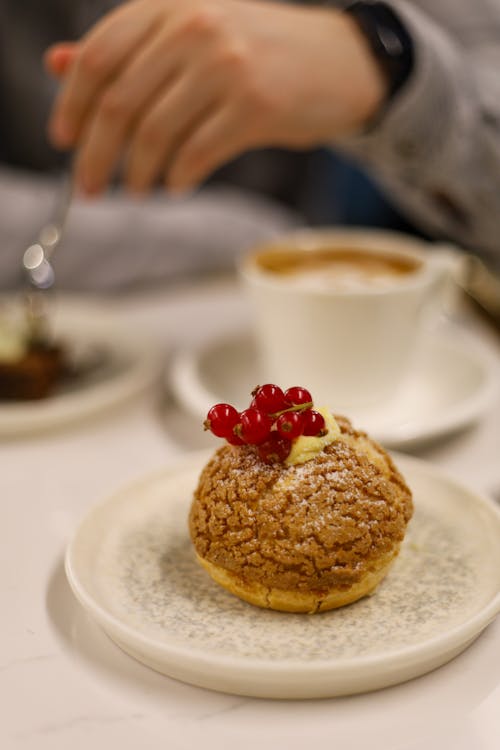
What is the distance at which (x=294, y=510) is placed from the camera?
698 millimetres

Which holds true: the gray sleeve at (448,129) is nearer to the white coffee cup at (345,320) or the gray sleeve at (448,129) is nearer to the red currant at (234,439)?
the white coffee cup at (345,320)

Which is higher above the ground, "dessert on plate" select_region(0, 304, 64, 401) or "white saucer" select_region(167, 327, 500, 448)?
"white saucer" select_region(167, 327, 500, 448)

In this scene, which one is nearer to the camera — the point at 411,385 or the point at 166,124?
the point at 166,124

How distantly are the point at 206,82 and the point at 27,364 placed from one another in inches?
17.6

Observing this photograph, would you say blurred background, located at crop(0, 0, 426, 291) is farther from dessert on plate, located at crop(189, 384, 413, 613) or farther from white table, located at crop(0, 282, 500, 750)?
dessert on plate, located at crop(189, 384, 413, 613)

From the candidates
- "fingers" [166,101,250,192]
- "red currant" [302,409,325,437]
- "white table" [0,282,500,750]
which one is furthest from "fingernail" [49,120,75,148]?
"red currant" [302,409,325,437]

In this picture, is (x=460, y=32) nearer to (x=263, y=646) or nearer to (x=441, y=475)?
(x=441, y=475)

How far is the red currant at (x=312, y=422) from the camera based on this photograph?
0.72 m

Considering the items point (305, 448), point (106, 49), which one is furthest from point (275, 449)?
point (106, 49)

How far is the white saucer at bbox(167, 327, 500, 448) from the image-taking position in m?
1.06

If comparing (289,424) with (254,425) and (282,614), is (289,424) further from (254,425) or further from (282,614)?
(282,614)

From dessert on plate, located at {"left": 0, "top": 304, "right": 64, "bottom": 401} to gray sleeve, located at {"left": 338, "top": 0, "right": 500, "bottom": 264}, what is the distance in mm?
553

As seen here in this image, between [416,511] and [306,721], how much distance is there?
0.91 feet

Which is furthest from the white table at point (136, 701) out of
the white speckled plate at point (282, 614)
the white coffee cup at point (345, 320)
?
the white coffee cup at point (345, 320)
